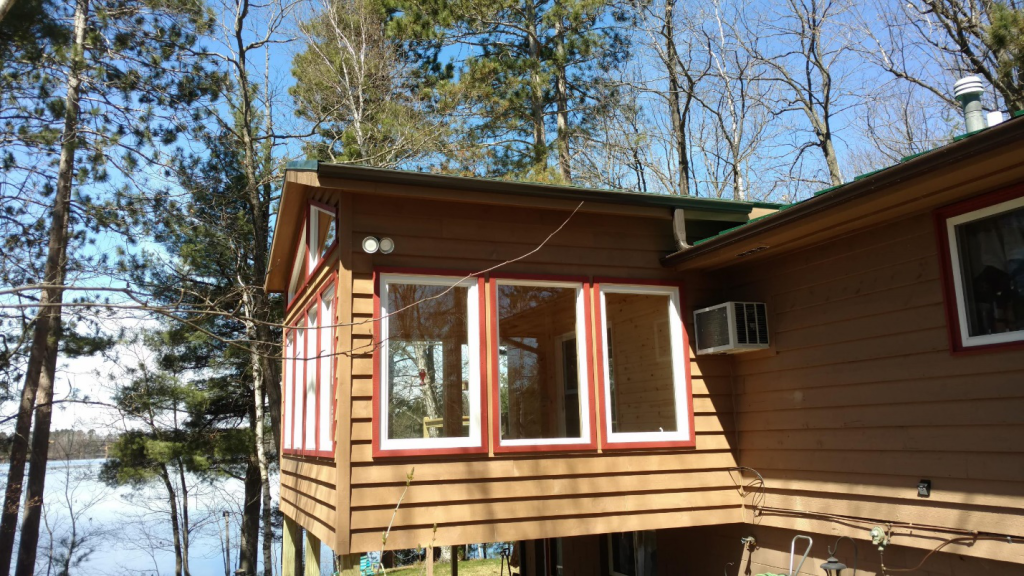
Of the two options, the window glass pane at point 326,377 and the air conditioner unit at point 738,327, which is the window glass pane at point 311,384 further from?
the air conditioner unit at point 738,327

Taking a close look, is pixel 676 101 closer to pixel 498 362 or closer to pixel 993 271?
pixel 498 362

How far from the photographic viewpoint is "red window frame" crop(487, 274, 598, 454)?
17.1 ft

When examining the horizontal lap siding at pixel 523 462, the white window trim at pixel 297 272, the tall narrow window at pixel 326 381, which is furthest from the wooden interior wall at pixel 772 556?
the white window trim at pixel 297 272

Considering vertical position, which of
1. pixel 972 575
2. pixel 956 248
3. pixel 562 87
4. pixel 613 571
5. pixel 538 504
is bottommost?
pixel 613 571

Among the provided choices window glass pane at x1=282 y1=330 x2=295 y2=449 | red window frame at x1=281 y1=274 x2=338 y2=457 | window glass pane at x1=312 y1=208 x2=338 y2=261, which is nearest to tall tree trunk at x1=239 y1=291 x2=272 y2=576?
window glass pane at x1=282 y1=330 x2=295 y2=449

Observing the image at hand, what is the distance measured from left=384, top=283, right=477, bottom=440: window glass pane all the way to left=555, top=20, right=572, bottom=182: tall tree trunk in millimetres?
10362

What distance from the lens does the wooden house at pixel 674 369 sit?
4117mm

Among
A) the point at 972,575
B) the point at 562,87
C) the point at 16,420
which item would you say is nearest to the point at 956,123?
the point at 562,87

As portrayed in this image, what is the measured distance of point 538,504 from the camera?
5199mm

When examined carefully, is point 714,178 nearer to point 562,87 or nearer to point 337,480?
point 562,87

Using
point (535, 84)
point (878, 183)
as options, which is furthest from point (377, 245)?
point (535, 84)

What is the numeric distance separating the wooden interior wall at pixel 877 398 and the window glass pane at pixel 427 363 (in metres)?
2.40

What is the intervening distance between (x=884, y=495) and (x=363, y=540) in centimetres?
334

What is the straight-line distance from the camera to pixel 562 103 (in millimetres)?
16031
